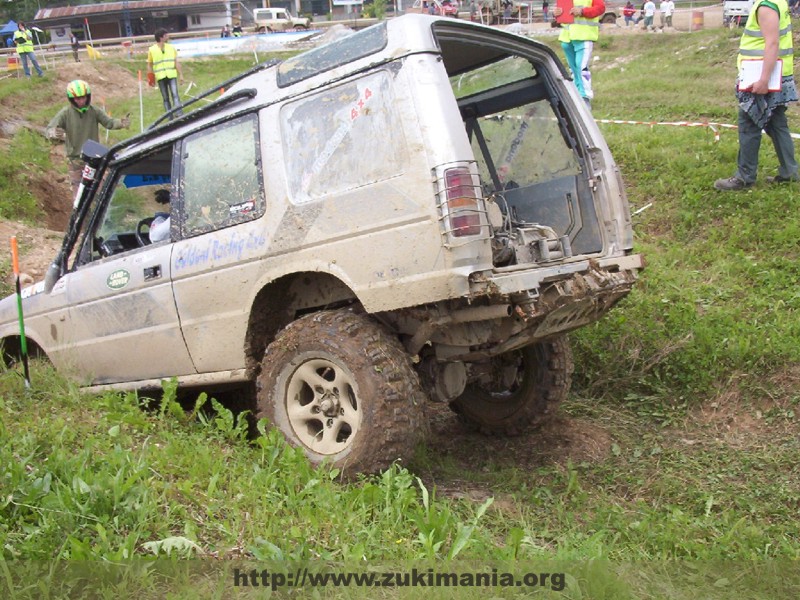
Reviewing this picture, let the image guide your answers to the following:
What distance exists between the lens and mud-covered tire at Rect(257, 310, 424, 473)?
12.3 feet

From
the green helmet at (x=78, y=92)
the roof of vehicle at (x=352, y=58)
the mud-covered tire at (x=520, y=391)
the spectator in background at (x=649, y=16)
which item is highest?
the spectator in background at (x=649, y=16)

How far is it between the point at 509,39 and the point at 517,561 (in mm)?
2930

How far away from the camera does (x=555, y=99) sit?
15.8 ft

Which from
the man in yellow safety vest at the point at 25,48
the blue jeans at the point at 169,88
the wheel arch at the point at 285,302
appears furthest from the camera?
the man in yellow safety vest at the point at 25,48

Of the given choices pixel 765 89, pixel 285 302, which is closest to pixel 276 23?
pixel 765 89

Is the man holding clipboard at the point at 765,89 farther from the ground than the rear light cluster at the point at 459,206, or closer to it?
farther from the ground

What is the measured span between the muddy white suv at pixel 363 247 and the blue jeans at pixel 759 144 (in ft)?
9.91

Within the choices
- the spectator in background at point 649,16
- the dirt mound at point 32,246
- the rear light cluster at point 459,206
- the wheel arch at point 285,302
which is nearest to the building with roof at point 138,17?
the spectator in background at point 649,16

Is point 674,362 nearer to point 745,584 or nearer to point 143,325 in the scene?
point 745,584

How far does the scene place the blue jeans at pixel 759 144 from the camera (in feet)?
23.1

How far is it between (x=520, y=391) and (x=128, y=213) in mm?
3054

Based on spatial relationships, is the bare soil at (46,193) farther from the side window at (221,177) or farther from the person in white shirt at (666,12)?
the person in white shirt at (666,12)

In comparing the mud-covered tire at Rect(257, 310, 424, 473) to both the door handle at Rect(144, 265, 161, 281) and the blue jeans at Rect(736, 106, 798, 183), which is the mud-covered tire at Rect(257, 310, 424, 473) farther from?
the blue jeans at Rect(736, 106, 798, 183)

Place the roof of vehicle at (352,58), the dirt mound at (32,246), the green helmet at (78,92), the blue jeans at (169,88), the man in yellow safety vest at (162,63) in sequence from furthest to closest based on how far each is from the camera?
the blue jeans at (169,88)
the man in yellow safety vest at (162,63)
the green helmet at (78,92)
the dirt mound at (32,246)
the roof of vehicle at (352,58)
